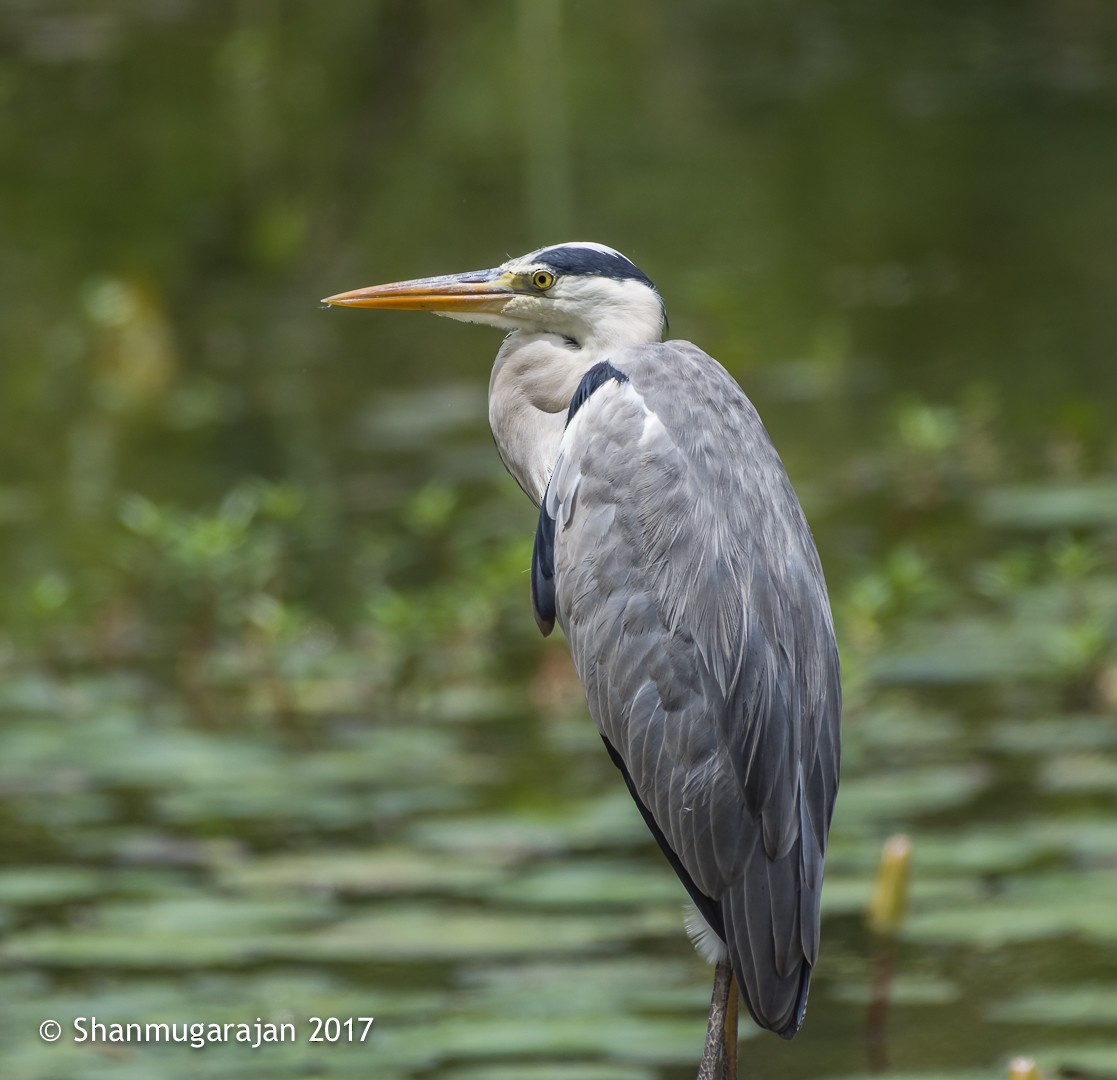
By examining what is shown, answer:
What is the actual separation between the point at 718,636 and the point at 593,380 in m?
0.36

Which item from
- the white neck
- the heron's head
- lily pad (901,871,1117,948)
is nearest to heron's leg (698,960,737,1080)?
the white neck

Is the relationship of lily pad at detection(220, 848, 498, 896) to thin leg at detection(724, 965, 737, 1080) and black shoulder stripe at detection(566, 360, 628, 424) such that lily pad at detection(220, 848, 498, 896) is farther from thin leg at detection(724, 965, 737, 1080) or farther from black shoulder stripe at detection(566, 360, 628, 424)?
black shoulder stripe at detection(566, 360, 628, 424)

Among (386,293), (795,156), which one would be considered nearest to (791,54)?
(795,156)

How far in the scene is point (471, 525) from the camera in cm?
590

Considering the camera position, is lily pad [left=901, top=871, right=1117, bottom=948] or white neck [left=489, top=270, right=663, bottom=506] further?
lily pad [left=901, top=871, right=1117, bottom=948]

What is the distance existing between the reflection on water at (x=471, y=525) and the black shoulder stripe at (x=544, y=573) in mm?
838

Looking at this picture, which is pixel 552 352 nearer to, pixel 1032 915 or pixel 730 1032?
pixel 730 1032

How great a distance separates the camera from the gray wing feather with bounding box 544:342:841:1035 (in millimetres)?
2555

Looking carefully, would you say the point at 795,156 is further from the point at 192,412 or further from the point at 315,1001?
the point at 315,1001

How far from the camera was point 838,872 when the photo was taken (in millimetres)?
3896

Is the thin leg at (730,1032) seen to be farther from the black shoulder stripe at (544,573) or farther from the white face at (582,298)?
the white face at (582,298)

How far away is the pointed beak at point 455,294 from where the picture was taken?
272 cm

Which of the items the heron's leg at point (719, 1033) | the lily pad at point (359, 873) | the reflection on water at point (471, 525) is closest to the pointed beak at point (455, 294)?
the heron's leg at point (719, 1033)

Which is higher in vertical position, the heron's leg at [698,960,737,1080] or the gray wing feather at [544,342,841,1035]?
the gray wing feather at [544,342,841,1035]
